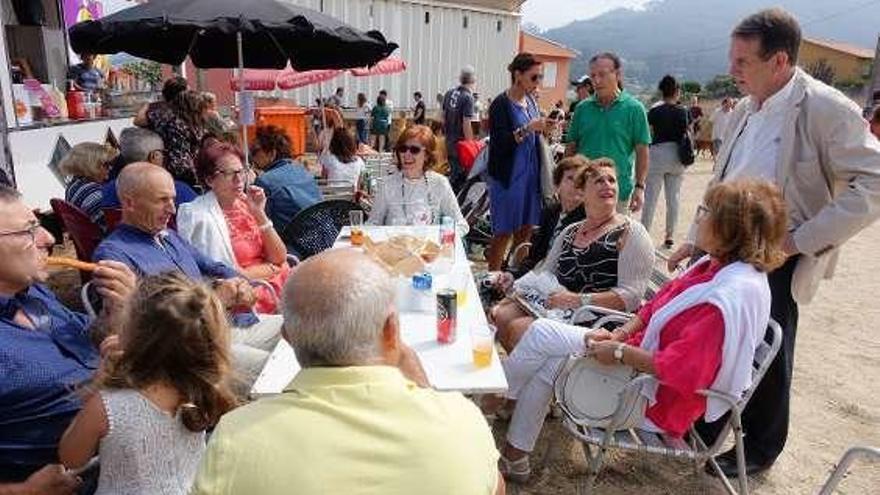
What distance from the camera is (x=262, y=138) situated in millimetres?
4773

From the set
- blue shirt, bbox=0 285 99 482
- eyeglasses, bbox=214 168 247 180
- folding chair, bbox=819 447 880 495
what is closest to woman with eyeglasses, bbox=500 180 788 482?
folding chair, bbox=819 447 880 495

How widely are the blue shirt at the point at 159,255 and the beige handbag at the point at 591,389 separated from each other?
148 centimetres

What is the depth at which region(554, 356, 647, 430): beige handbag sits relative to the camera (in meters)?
2.30

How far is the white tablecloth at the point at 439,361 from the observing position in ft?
6.31

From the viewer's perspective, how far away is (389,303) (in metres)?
1.20

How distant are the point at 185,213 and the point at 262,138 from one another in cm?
176

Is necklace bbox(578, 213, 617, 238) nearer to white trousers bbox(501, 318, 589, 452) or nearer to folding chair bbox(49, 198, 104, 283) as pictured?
white trousers bbox(501, 318, 589, 452)

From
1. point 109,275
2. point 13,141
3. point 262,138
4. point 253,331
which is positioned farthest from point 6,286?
point 13,141

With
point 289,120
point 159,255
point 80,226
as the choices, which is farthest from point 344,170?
point 289,120

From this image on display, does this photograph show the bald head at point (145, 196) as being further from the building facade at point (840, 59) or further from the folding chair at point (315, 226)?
the building facade at point (840, 59)

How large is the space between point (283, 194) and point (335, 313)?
3.07 metres

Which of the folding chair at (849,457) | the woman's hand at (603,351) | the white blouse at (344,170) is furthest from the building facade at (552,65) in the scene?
the folding chair at (849,457)

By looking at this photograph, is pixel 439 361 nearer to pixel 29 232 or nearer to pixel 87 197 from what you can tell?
pixel 29 232

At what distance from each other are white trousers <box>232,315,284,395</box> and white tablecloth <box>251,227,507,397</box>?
0.37 meters
